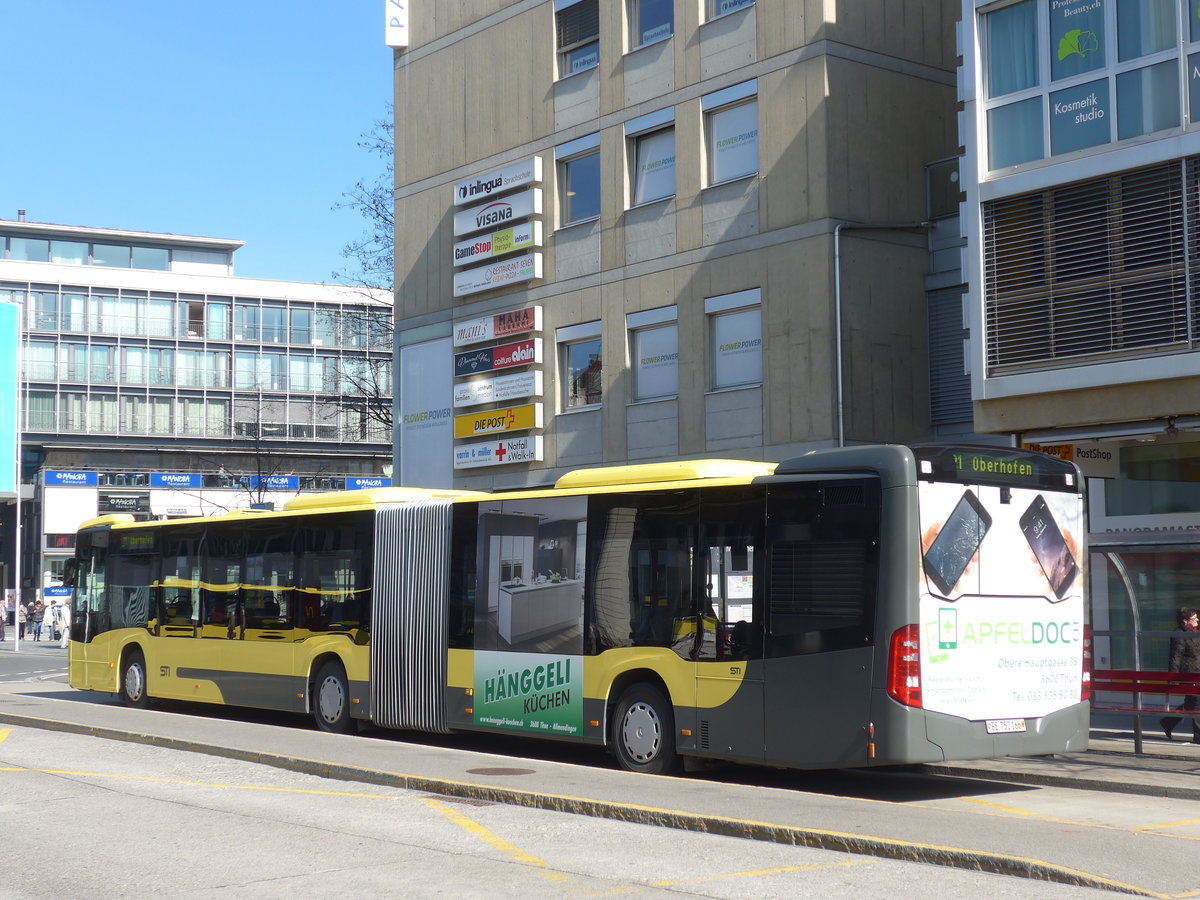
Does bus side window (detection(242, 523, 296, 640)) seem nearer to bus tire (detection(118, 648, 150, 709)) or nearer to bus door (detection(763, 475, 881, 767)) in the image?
bus tire (detection(118, 648, 150, 709))

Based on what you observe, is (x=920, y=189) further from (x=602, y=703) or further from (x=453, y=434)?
(x=602, y=703)

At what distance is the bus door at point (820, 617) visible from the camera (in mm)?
12055

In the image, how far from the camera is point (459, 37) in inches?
1229

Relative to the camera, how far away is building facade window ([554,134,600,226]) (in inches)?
1096

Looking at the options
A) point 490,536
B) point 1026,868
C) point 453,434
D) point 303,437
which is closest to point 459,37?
point 453,434

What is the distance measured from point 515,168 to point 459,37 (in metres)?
3.95

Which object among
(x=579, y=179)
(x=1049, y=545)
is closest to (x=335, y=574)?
(x=1049, y=545)

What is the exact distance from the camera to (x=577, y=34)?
93.1ft

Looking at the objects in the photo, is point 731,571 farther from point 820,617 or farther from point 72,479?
point 72,479

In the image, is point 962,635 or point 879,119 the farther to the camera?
point 879,119

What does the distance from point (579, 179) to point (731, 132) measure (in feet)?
13.6

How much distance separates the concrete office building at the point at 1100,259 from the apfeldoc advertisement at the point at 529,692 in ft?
19.3

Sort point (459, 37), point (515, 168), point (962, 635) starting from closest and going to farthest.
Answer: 1. point (962, 635)
2. point (515, 168)
3. point (459, 37)

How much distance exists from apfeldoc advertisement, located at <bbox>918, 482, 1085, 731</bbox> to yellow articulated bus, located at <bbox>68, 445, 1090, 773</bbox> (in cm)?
2
